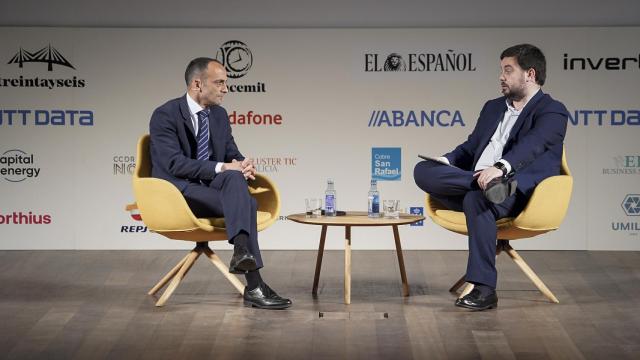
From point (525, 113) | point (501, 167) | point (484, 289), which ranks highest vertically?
point (525, 113)

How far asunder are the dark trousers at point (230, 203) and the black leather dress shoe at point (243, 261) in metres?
0.10

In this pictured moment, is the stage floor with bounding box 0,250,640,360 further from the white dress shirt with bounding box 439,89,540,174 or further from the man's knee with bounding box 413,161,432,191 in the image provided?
the white dress shirt with bounding box 439,89,540,174

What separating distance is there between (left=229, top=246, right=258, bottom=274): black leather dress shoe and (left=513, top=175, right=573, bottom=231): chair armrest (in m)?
1.40

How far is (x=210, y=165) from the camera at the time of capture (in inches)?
219

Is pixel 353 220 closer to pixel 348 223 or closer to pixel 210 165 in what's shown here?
pixel 348 223

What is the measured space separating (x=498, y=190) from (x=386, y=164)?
Answer: 246 cm

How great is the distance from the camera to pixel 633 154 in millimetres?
7570

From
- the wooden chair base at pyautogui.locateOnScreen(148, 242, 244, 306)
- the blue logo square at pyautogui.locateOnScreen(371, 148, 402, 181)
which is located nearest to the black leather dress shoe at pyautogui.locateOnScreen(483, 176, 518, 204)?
the wooden chair base at pyautogui.locateOnScreen(148, 242, 244, 306)

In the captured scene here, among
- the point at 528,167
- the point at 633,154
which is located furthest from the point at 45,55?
the point at 633,154

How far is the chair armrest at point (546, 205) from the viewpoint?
17.5 ft

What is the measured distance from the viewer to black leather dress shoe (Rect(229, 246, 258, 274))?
516 cm

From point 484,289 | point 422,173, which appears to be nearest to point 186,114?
point 422,173

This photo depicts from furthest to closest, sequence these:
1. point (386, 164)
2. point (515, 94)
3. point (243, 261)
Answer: point (386, 164) < point (515, 94) < point (243, 261)

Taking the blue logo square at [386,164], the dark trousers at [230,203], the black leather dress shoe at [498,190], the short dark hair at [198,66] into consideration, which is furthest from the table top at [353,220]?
the blue logo square at [386,164]
